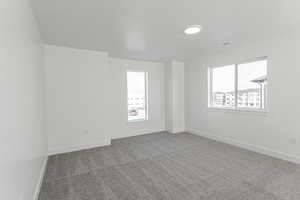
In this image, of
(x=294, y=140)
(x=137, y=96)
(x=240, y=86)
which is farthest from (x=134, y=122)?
(x=294, y=140)

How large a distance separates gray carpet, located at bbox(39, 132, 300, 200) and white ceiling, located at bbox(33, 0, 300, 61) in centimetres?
236

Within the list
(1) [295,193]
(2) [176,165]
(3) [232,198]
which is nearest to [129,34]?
(2) [176,165]

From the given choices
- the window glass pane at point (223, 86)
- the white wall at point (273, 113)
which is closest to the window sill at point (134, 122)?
the white wall at point (273, 113)

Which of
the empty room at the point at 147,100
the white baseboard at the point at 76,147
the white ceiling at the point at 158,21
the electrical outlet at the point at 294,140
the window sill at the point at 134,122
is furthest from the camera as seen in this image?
the window sill at the point at 134,122

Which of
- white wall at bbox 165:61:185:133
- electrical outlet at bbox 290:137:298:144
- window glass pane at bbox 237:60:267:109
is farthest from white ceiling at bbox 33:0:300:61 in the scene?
electrical outlet at bbox 290:137:298:144

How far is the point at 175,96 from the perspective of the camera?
5.04m

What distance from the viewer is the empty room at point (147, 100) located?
68.5 inches

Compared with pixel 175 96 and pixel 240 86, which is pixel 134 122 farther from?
pixel 240 86

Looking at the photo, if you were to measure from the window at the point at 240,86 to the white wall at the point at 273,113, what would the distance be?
202 millimetres

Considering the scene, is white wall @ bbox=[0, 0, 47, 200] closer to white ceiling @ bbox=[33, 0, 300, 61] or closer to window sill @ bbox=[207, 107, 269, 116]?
white ceiling @ bbox=[33, 0, 300, 61]

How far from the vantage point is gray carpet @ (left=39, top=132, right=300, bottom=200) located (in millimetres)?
1944

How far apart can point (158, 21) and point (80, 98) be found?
97.3 inches

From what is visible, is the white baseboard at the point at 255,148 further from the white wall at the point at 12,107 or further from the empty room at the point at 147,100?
the white wall at the point at 12,107

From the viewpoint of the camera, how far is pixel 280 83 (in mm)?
2924
